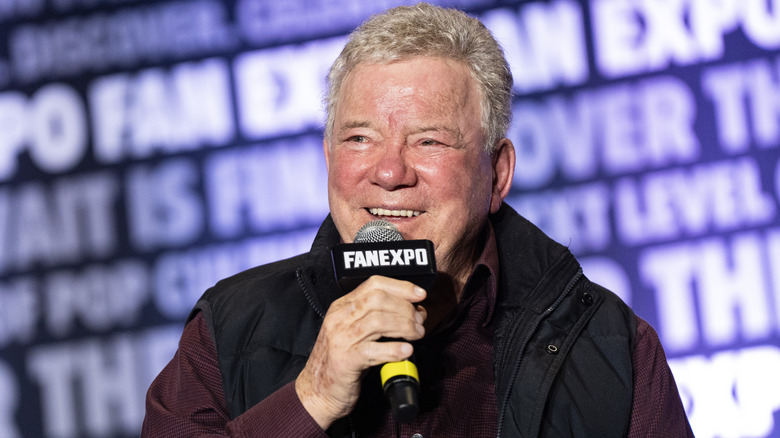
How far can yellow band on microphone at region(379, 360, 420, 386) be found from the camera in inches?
48.5

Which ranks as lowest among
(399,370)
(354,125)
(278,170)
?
(399,370)

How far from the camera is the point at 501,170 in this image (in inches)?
79.4

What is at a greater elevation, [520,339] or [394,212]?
[394,212]

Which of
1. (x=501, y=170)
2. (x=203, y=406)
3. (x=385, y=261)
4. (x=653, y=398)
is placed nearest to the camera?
(x=385, y=261)

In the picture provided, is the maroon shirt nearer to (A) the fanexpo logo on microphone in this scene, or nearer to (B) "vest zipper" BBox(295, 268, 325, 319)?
(B) "vest zipper" BBox(295, 268, 325, 319)

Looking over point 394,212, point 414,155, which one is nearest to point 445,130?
point 414,155

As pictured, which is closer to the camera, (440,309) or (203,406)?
(203,406)

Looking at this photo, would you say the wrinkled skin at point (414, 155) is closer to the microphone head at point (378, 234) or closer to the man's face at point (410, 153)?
the man's face at point (410, 153)

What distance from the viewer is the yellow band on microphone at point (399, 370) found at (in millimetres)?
1231

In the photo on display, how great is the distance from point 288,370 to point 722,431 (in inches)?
106

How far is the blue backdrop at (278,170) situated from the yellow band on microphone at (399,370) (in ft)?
8.62

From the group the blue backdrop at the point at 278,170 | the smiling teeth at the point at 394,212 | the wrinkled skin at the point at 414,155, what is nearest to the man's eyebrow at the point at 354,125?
the wrinkled skin at the point at 414,155

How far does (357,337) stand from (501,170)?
A: 0.84m

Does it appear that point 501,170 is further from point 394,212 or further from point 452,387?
point 452,387
